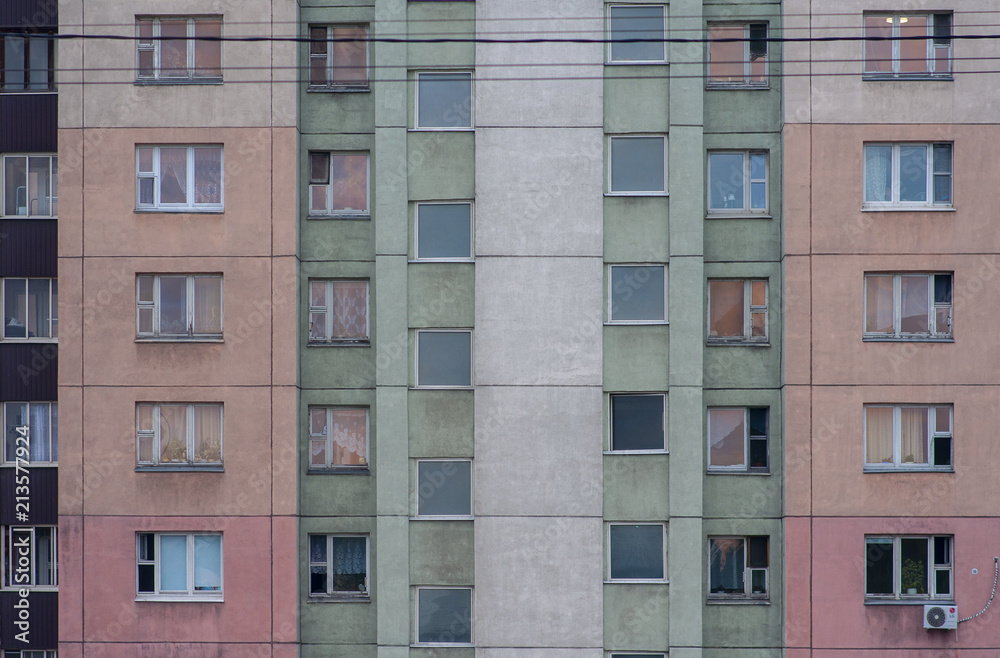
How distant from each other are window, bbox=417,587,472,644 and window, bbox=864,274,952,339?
1126 cm

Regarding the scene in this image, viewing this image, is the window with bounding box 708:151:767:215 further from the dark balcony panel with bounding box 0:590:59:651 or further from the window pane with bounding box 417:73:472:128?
the dark balcony panel with bounding box 0:590:59:651

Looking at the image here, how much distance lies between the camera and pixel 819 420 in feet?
68.0

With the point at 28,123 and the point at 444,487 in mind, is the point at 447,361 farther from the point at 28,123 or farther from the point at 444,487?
the point at 28,123

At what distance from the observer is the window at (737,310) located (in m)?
21.5

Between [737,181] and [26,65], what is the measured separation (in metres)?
17.8

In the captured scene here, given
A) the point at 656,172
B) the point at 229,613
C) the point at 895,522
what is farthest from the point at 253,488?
the point at 895,522

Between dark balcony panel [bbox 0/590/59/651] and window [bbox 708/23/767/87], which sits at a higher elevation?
window [bbox 708/23/767/87]

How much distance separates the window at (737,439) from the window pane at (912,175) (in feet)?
19.9

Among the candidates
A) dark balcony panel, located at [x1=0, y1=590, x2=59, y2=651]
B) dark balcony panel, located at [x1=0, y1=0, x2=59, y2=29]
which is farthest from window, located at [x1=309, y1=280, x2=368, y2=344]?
dark balcony panel, located at [x1=0, y1=0, x2=59, y2=29]

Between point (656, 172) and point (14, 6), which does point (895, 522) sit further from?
point (14, 6)

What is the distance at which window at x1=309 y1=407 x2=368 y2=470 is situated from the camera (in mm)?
21609

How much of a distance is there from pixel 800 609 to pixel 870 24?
13.7 meters

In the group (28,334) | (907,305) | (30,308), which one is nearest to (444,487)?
(28,334)

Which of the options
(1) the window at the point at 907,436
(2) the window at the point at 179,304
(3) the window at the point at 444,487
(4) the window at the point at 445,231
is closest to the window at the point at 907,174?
(1) the window at the point at 907,436
